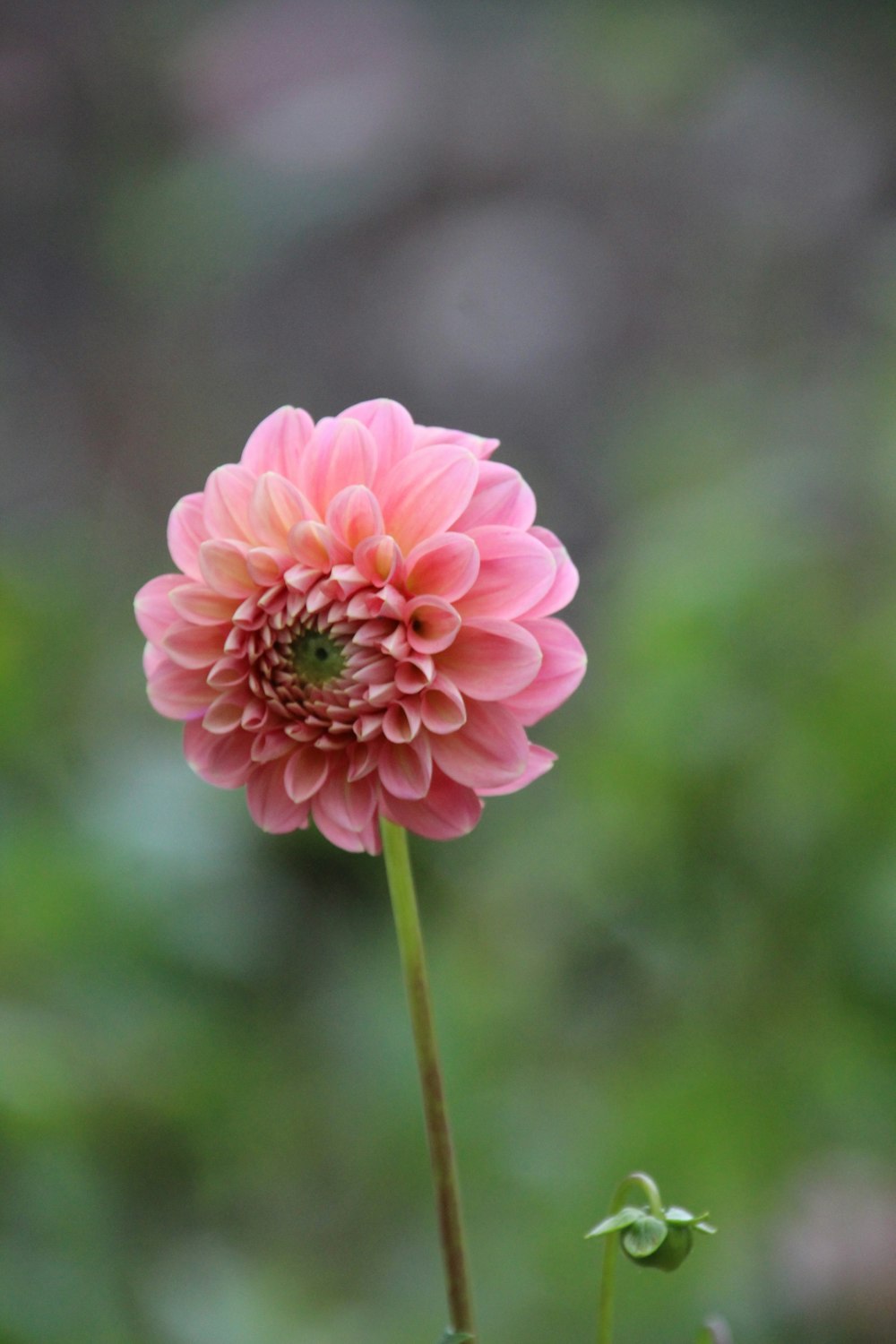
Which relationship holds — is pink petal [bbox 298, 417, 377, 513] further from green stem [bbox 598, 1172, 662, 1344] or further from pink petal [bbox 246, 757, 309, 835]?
green stem [bbox 598, 1172, 662, 1344]

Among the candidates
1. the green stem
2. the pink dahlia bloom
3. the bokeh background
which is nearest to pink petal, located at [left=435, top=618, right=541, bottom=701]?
the pink dahlia bloom

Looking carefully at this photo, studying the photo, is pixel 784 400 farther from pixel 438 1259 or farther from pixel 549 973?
pixel 438 1259

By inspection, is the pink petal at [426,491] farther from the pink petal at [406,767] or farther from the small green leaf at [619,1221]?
the small green leaf at [619,1221]

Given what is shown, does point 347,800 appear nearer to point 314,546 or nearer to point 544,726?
point 314,546

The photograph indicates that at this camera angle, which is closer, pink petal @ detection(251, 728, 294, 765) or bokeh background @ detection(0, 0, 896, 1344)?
pink petal @ detection(251, 728, 294, 765)

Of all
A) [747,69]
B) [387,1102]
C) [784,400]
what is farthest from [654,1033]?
[747,69]

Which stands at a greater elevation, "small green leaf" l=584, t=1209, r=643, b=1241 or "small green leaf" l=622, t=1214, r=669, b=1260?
"small green leaf" l=584, t=1209, r=643, b=1241

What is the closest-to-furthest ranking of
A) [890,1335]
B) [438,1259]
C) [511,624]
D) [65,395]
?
1. [511,624]
2. [890,1335]
3. [438,1259]
4. [65,395]

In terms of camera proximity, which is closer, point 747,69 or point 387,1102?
point 387,1102
